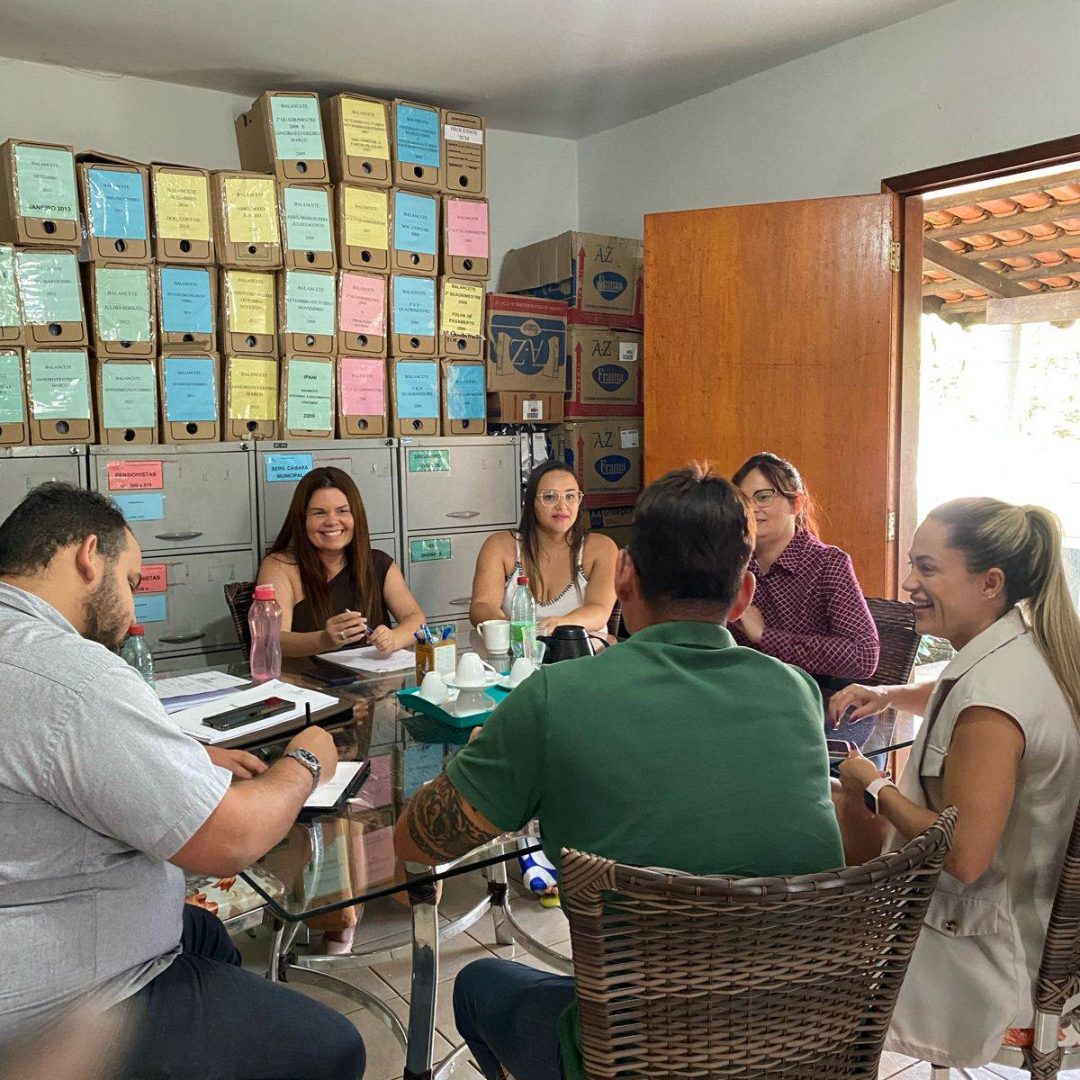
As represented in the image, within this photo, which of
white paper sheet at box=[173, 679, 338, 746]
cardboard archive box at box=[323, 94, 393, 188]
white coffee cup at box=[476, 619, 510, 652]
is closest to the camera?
white paper sheet at box=[173, 679, 338, 746]

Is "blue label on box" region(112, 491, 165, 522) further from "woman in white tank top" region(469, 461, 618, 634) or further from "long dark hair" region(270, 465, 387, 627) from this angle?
"woman in white tank top" region(469, 461, 618, 634)

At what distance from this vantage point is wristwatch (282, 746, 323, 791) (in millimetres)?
1577

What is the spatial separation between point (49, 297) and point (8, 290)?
118 millimetres

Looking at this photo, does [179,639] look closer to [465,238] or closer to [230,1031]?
[465,238]

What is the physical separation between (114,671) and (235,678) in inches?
43.3

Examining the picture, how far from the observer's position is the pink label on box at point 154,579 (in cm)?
338

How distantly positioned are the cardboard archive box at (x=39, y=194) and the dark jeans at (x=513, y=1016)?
276cm

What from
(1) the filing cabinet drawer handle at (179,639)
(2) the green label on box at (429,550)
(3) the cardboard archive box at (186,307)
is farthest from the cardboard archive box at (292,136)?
(1) the filing cabinet drawer handle at (179,639)

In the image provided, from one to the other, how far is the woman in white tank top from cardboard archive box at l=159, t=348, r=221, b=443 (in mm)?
1138

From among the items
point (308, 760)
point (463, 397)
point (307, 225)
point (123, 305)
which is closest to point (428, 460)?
point (463, 397)

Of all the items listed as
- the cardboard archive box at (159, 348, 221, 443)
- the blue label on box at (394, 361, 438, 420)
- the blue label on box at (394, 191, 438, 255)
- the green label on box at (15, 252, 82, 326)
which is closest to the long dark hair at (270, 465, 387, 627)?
the cardboard archive box at (159, 348, 221, 443)

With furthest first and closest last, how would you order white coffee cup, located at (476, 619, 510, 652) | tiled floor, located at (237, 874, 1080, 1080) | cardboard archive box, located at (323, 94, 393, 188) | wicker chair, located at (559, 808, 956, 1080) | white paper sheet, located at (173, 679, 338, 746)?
cardboard archive box, located at (323, 94, 393, 188), white coffee cup, located at (476, 619, 510, 652), tiled floor, located at (237, 874, 1080, 1080), white paper sheet, located at (173, 679, 338, 746), wicker chair, located at (559, 808, 956, 1080)

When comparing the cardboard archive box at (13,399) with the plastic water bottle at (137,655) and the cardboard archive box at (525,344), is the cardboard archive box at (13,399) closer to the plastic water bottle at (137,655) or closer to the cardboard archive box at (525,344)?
the plastic water bottle at (137,655)

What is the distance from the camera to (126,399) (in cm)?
337
